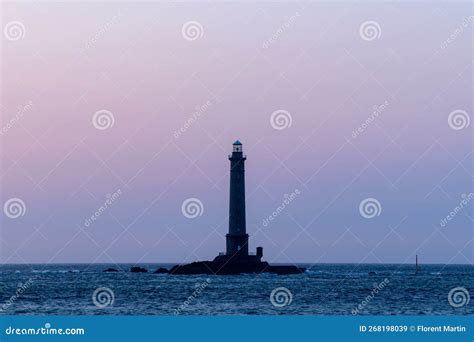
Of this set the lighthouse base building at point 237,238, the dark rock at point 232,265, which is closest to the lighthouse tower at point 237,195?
the lighthouse base building at point 237,238

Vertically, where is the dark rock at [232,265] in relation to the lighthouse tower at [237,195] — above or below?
below

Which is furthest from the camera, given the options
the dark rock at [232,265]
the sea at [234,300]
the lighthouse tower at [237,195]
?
the dark rock at [232,265]

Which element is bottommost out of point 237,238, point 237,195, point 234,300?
point 234,300

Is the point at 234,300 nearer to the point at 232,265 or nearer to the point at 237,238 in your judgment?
the point at 237,238

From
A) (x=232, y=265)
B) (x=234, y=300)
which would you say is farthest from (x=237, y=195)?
(x=234, y=300)

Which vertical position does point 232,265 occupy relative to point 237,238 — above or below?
below

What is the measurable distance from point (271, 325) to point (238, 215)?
4807 centimetres

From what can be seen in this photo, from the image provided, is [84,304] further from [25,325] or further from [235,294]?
[25,325]

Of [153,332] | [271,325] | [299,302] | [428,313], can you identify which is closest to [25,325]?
[153,332]

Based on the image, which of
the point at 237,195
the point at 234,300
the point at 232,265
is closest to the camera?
the point at 234,300

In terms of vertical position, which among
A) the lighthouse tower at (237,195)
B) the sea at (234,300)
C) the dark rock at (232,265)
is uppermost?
the lighthouse tower at (237,195)

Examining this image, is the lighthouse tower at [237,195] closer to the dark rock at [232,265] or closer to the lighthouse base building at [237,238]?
the lighthouse base building at [237,238]

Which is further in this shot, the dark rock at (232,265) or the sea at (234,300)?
the dark rock at (232,265)

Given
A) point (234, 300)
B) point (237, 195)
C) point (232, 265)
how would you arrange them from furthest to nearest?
point (232, 265) → point (237, 195) → point (234, 300)
